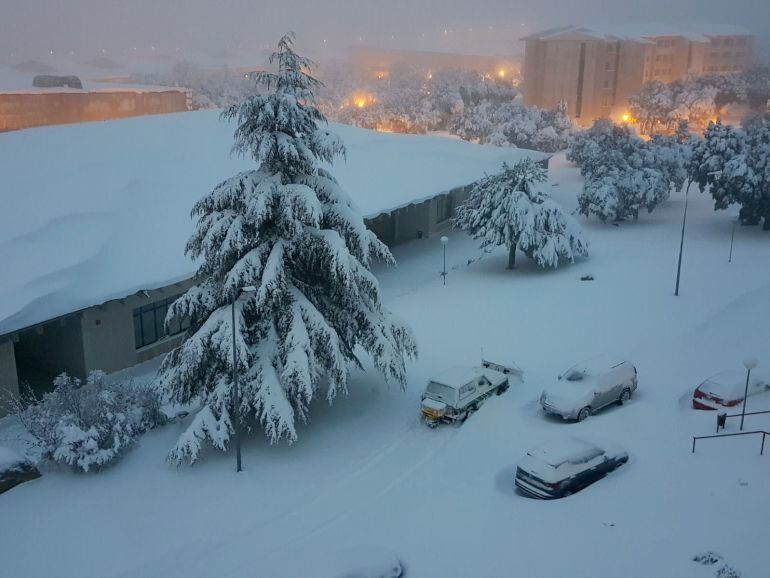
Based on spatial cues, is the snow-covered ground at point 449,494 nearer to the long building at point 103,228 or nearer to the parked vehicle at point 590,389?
the parked vehicle at point 590,389

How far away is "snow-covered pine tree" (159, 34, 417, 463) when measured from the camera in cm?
1753

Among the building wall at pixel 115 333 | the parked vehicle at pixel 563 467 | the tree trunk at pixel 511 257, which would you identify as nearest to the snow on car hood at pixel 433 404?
the parked vehicle at pixel 563 467

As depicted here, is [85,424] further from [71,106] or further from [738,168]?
[71,106]

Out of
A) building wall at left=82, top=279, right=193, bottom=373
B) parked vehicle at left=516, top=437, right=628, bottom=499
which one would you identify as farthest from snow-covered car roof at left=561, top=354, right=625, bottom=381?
building wall at left=82, top=279, right=193, bottom=373

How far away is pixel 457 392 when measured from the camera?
20047 millimetres

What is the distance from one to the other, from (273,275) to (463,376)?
262 inches

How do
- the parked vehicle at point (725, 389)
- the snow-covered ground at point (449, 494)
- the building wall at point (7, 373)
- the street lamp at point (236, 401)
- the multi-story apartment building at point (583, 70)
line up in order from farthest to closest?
the multi-story apartment building at point (583, 70) < the building wall at point (7, 373) < the parked vehicle at point (725, 389) < the street lamp at point (236, 401) < the snow-covered ground at point (449, 494)

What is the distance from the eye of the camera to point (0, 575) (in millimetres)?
14234

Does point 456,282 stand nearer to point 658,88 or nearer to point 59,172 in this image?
point 59,172

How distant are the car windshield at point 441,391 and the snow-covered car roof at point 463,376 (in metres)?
0.09

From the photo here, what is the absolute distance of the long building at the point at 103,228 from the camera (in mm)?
21406

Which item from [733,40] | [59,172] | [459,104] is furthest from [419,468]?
[733,40]

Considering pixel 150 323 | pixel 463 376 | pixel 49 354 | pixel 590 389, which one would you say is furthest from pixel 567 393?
pixel 49 354

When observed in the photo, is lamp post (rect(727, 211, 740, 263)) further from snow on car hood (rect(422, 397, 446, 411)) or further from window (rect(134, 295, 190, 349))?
window (rect(134, 295, 190, 349))
